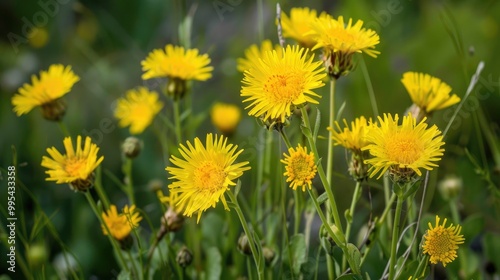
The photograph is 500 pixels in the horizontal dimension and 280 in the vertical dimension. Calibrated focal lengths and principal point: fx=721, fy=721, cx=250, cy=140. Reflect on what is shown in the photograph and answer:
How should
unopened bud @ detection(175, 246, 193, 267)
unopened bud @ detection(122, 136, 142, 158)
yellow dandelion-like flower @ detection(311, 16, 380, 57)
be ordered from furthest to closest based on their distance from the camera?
unopened bud @ detection(122, 136, 142, 158)
unopened bud @ detection(175, 246, 193, 267)
yellow dandelion-like flower @ detection(311, 16, 380, 57)

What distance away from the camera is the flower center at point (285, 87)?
0.59 metres

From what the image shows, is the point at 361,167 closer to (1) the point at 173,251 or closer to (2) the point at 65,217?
(1) the point at 173,251

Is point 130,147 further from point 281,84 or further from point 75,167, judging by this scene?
point 281,84

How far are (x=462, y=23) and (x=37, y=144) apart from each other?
95 cm

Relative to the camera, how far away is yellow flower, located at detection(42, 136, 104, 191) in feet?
2.30

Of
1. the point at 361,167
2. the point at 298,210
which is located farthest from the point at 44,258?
the point at 361,167

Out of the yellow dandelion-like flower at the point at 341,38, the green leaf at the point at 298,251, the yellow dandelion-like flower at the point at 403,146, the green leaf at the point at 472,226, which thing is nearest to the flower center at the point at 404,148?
the yellow dandelion-like flower at the point at 403,146

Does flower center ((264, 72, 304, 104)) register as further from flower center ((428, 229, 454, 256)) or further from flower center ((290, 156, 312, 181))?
flower center ((428, 229, 454, 256))

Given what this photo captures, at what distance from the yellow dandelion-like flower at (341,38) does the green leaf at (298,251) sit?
226 millimetres

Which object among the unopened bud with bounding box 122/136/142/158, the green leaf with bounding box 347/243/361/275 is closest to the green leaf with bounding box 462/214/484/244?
the green leaf with bounding box 347/243/361/275

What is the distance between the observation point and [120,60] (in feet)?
6.10

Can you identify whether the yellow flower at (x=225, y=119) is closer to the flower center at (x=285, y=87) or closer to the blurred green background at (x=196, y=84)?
the blurred green background at (x=196, y=84)

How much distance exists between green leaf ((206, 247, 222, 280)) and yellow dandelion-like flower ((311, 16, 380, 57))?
0.30 metres

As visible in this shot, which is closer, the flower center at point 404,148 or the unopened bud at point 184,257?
the flower center at point 404,148
